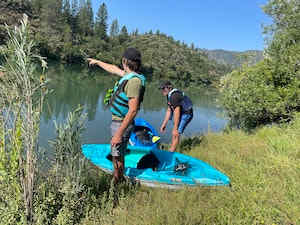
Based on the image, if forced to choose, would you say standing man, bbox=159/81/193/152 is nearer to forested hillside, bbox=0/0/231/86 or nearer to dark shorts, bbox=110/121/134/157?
dark shorts, bbox=110/121/134/157

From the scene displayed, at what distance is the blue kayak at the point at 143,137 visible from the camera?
19.2 feet

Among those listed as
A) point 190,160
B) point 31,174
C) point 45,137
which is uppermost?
point 31,174

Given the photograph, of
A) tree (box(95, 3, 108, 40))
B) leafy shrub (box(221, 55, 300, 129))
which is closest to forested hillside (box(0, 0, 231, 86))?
tree (box(95, 3, 108, 40))

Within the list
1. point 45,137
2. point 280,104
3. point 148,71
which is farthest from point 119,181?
point 148,71

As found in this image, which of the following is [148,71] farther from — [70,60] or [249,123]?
[249,123]

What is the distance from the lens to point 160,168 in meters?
4.33

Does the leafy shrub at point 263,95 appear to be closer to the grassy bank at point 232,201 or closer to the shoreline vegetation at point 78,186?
the shoreline vegetation at point 78,186

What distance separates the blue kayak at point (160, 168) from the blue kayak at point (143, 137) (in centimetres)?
91

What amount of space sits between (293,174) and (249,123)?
5358 millimetres

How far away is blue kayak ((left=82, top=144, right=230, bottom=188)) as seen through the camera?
138 inches

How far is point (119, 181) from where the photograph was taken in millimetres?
3473

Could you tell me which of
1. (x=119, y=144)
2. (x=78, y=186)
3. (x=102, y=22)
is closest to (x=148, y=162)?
(x=119, y=144)

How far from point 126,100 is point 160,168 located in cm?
196

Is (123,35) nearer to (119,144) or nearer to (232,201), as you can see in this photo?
(119,144)
